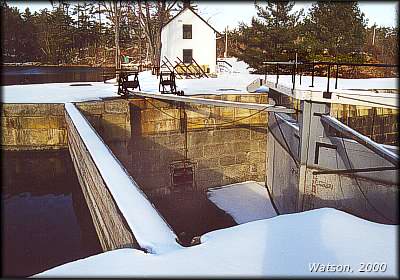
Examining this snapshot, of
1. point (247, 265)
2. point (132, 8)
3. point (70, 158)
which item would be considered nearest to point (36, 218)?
point (70, 158)

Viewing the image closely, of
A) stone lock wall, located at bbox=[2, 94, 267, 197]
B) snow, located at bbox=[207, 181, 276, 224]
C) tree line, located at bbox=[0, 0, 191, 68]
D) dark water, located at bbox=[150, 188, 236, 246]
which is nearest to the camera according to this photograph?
dark water, located at bbox=[150, 188, 236, 246]

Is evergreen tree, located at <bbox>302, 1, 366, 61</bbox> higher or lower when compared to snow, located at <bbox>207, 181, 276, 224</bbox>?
higher

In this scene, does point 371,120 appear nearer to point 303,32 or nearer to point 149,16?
→ point 303,32

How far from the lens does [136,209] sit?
12.6ft

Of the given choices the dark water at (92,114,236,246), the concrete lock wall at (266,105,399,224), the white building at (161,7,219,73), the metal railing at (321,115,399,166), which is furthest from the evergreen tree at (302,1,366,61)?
the metal railing at (321,115,399,166)

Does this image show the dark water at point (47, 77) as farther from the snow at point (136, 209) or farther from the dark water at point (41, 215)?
the snow at point (136, 209)

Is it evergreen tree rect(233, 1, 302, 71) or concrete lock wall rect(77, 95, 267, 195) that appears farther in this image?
evergreen tree rect(233, 1, 302, 71)

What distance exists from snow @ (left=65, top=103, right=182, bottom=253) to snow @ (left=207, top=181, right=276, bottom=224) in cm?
601

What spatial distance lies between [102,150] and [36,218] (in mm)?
3168

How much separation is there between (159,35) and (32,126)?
573 inches

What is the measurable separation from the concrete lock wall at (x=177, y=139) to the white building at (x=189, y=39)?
10309 mm

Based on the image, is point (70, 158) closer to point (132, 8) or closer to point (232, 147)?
point (232, 147)

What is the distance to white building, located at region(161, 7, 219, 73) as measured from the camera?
22.2 m

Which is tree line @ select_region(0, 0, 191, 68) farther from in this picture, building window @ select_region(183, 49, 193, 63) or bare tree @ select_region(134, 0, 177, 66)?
building window @ select_region(183, 49, 193, 63)
